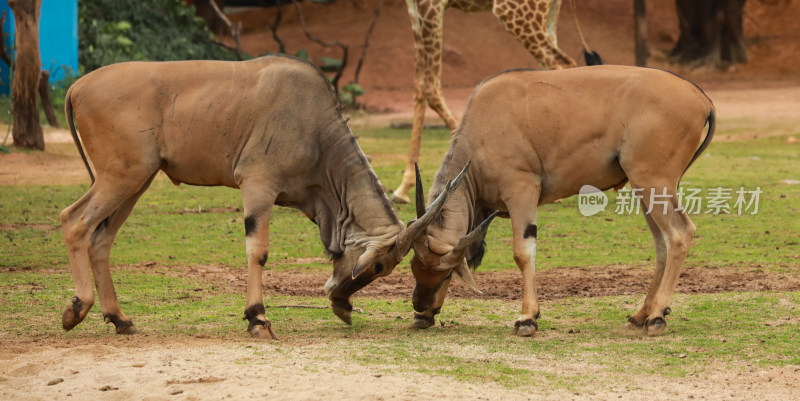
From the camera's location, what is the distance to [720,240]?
395 inches

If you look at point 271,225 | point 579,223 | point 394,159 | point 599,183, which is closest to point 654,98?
point 599,183

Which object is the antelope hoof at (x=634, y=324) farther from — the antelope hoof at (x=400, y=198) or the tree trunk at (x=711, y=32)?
the tree trunk at (x=711, y=32)

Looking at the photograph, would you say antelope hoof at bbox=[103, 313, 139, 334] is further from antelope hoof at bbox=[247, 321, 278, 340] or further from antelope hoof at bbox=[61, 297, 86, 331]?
antelope hoof at bbox=[247, 321, 278, 340]

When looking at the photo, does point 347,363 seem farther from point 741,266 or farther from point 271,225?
point 271,225

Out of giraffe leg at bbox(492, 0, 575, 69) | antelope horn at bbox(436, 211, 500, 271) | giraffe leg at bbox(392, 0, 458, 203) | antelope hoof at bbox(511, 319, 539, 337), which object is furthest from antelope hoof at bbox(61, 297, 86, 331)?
giraffe leg at bbox(492, 0, 575, 69)

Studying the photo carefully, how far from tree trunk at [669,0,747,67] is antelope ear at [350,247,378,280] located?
86.9 ft

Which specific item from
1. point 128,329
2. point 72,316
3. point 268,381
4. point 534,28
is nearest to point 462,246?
point 268,381

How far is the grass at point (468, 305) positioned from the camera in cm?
580

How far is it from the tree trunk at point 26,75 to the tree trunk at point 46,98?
1411 mm

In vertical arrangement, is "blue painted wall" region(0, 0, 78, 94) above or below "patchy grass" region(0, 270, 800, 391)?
below

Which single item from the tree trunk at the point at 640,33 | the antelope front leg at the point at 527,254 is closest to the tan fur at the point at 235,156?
the antelope front leg at the point at 527,254

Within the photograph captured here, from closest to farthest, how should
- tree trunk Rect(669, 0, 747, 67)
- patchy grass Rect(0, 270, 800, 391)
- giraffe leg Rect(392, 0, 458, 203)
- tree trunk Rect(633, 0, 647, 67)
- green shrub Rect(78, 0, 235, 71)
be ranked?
patchy grass Rect(0, 270, 800, 391) < giraffe leg Rect(392, 0, 458, 203) < green shrub Rect(78, 0, 235, 71) < tree trunk Rect(633, 0, 647, 67) < tree trunk Rect(669, 0, 747, 67)

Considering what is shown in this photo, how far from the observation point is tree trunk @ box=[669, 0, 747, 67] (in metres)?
30.9

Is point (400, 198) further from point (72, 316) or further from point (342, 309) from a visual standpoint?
point (72, 316)
